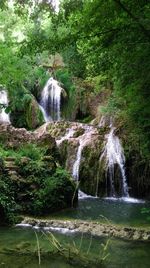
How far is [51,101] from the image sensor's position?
23828 millimetres

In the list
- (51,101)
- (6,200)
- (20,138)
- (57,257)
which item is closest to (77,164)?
(20,138)

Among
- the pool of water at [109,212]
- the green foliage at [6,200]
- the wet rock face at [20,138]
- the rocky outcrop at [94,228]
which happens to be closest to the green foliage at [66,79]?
the wet rock face at [20,138]

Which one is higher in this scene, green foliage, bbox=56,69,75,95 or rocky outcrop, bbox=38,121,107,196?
green foliage, bbox=56,69,75,95

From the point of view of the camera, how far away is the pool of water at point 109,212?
1085 centimetres

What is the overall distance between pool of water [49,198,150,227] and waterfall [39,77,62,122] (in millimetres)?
10013

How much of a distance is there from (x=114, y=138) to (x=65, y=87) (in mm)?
8925

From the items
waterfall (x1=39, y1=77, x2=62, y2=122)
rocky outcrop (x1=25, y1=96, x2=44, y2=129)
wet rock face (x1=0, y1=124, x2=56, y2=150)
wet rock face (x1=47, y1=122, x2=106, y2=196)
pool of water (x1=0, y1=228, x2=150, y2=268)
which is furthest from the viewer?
waterfall (x1=39, y1=77, x2=62, y2=122)

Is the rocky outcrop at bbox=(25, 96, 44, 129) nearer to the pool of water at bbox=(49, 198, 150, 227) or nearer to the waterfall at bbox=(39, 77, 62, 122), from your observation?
the waterfall at bbox=(39, 77, 62, 122)

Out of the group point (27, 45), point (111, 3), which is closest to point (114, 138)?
point (27, 45)

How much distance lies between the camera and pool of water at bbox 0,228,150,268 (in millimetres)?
6730

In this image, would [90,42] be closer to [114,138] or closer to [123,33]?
[123,33]

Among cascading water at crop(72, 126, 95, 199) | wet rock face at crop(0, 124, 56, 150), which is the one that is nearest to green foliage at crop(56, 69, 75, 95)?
cascading water at crop(72, 126, 95, 199)

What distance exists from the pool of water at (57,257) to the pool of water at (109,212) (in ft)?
6.01

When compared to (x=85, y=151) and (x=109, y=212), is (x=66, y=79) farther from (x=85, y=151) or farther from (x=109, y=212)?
(x=109, y=212)
